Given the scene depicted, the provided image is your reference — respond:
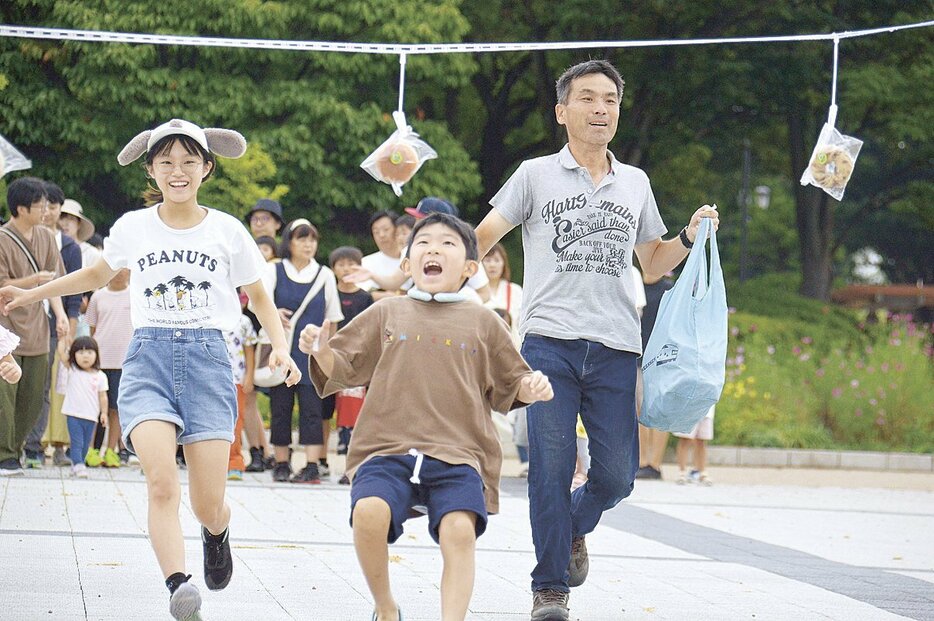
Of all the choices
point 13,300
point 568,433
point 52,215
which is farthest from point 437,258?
point 52,215

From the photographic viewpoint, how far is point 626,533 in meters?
8.93

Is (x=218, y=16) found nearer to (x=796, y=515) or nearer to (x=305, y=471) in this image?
(x=305, y=471)

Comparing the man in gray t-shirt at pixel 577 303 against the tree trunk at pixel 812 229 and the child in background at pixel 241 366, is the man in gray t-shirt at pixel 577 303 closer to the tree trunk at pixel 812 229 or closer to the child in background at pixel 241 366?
the child in background at pixel 241 366

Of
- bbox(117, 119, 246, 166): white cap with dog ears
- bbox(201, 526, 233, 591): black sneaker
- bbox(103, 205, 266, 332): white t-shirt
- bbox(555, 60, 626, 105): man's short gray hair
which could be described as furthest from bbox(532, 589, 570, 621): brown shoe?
bbox(117, 119, 246, 166): white cap with dog ears

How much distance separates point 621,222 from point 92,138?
52.0 feet

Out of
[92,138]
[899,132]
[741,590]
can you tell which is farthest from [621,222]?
[899,132]

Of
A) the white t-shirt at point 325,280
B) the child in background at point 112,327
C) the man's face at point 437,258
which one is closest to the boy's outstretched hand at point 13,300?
the man's face at point 437,258

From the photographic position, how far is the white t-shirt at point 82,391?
10688mm

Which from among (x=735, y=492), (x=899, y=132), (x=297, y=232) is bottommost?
(x=735, y=492)

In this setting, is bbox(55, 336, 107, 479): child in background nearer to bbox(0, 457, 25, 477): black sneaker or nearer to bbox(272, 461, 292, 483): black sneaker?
bbox(0, 457, 25, 477): black sneaker

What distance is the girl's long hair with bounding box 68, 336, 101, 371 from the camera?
1087 cm

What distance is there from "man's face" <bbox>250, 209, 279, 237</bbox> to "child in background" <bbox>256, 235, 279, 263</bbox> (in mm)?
237

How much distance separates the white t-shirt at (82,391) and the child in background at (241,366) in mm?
1011

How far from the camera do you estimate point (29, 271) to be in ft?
32.2
